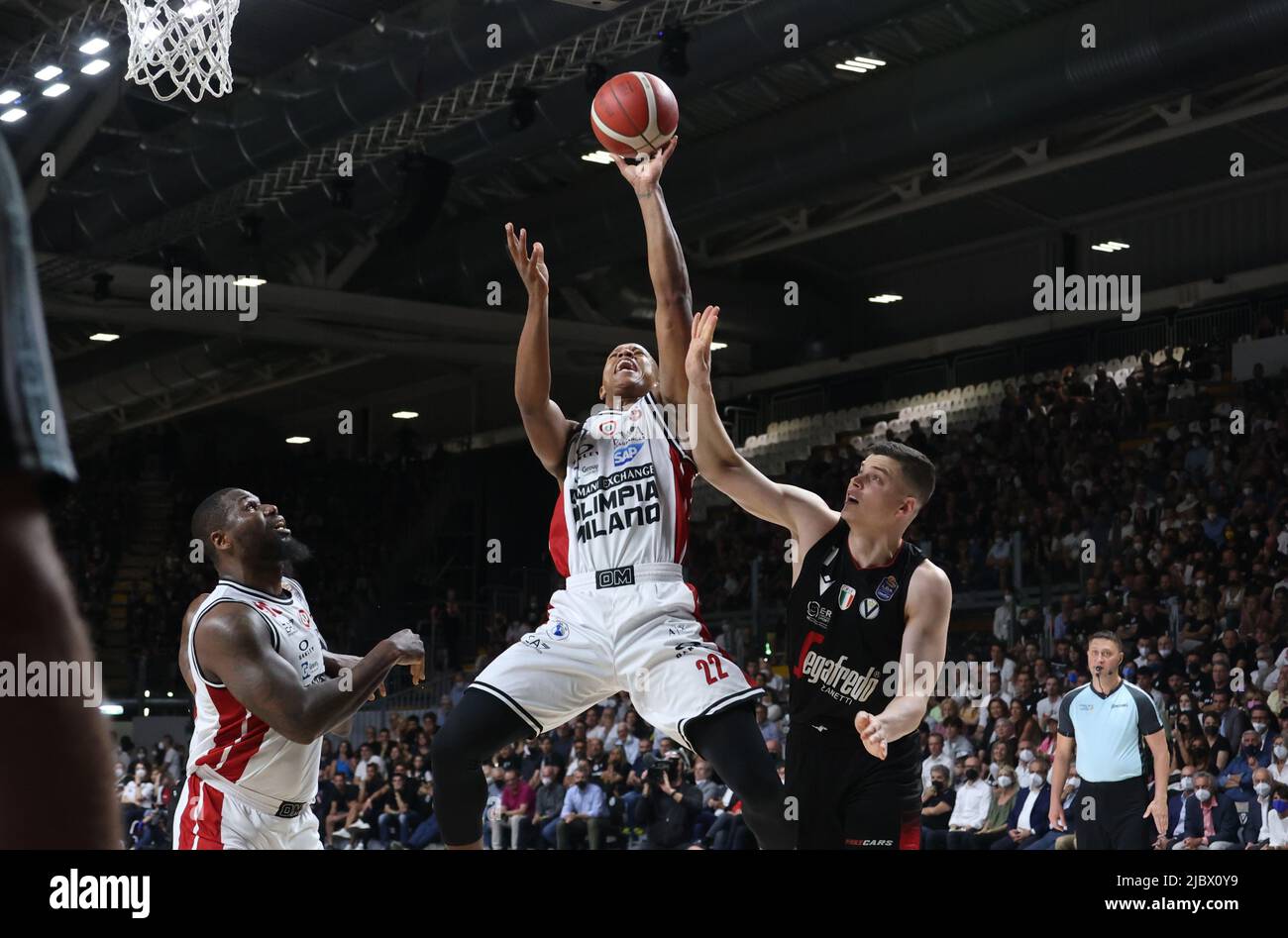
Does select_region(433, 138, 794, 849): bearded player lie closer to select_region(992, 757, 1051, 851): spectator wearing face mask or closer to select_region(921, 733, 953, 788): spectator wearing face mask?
select_region(992, 757, 1051, 851): spectator wearing face mask

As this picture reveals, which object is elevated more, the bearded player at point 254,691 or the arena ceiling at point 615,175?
the arena ceiling at point 615,175

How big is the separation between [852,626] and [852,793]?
0.57 m

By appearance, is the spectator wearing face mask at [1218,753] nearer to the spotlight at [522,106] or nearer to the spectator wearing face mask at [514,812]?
the spectator wearing face mask at [514,812]

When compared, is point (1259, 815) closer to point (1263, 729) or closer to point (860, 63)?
point (1263, 729)

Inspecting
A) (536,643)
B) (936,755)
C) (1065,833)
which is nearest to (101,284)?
(936,755)

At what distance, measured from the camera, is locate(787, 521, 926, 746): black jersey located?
5449 mm

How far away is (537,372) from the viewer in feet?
19.4

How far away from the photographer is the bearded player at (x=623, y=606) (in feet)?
17.9

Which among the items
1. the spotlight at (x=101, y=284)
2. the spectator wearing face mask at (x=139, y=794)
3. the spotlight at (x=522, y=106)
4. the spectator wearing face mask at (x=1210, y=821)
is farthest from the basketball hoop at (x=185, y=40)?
the spectator wearing face mask at (x=139, y=794)

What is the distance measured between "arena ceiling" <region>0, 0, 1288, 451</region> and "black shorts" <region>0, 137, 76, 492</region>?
11314 mm

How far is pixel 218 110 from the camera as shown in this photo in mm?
14945

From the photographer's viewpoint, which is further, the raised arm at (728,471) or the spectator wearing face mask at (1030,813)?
the spectator wearing face mask at (1030,813)

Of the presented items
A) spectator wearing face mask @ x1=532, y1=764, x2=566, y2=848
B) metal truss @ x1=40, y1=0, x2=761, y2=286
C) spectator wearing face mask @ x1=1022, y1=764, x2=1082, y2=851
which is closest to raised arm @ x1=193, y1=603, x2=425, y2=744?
spectator wearing face mask @ x1=1022, y1=764, x2=1082, y2=851

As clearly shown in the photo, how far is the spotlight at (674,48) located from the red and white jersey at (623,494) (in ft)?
22.6
